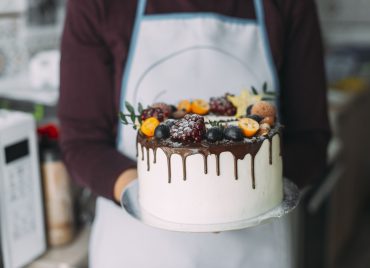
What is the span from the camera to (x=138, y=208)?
931 mm

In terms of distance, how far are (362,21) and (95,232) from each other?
337 centimetres

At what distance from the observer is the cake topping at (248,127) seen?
2.81 feet

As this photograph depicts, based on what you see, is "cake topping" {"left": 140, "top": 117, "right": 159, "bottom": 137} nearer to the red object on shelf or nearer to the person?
the person

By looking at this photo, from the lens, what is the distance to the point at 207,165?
84 cm

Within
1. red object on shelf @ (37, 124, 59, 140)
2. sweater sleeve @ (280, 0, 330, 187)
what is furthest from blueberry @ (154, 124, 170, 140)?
red object on shelf @ (37, 124, 59, 140)

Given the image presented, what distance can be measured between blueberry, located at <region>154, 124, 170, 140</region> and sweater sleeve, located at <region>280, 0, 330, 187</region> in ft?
1.19

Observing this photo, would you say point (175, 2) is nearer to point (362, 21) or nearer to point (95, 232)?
point (95, 232)

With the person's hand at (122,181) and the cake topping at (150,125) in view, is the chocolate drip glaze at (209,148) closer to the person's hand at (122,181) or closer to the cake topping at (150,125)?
the cake topping at (150,125)

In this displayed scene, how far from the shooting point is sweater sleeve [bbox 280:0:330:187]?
1.15 metres

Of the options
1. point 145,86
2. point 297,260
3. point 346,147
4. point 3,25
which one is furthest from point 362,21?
point 145,86

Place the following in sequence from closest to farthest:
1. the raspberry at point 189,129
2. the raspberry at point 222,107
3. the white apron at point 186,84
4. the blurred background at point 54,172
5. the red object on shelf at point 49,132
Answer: the raspberry at point 189,129, the raspberry at point 222,107, the white apron at point 186,84, the blurred background at point 54,172, the red object on shelf at point 49,132

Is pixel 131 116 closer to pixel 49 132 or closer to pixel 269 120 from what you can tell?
pixel 269 120

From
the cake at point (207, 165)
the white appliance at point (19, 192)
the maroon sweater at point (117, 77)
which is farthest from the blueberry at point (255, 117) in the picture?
the white appliance at point (19, 192)

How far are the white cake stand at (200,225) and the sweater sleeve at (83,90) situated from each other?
0.10m
